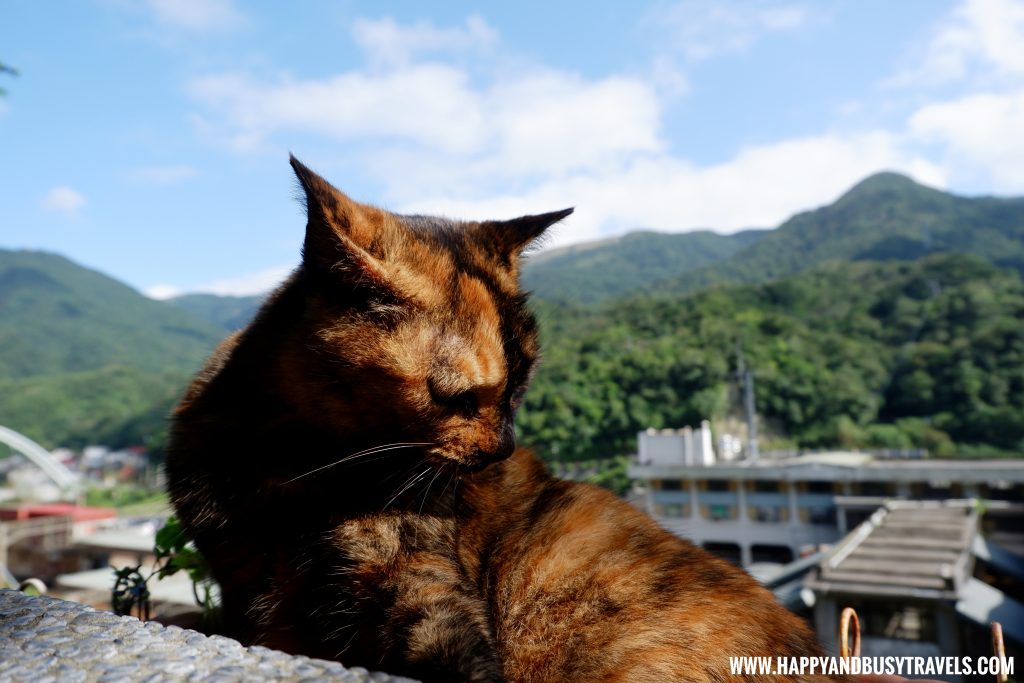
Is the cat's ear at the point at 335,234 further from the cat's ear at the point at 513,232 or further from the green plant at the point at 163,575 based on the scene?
the green plant at the point at 163,575

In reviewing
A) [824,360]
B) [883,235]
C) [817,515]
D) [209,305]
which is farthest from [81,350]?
[883,235]

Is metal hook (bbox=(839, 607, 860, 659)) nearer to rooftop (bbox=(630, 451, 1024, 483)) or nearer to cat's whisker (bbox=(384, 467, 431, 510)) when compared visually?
cat's whisker (bbox=(384, 467, 431, 510))

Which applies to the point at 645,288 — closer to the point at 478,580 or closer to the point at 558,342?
the point at 558,342

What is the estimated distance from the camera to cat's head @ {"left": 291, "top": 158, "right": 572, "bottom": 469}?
0.82 metres

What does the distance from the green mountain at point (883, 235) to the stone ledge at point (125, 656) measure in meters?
21.1

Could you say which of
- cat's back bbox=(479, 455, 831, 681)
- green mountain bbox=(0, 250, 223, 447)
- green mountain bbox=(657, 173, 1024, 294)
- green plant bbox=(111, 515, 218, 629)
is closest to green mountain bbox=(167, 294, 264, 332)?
green mountain bbox=(0, 250, 223, 447)

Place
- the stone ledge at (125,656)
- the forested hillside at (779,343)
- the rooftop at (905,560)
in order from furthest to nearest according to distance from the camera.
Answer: the forested hillside at (779,343), the rooftop at (905,560), the stone ledge at (125,656)

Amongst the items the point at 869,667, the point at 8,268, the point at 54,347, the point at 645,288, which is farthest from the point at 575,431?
the point at 8,268

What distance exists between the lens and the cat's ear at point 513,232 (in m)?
1.10

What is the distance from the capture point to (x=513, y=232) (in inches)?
43.8

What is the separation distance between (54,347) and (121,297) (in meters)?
19.9

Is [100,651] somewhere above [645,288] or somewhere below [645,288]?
below

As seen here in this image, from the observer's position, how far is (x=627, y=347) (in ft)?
36.6

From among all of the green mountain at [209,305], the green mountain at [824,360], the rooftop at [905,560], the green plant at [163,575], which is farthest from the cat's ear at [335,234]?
the green mountain at [209,305]
